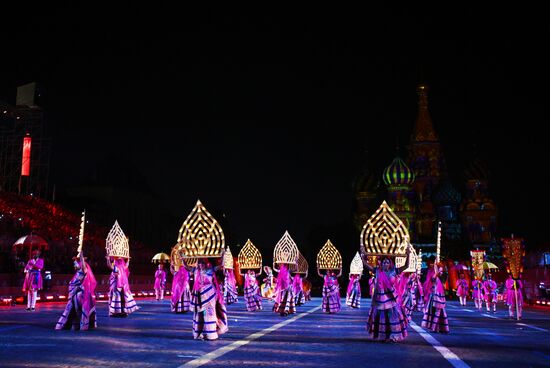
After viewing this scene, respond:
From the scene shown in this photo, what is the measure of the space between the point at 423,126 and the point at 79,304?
252ft

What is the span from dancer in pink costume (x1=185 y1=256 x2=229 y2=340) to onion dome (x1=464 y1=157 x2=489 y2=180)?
252ft

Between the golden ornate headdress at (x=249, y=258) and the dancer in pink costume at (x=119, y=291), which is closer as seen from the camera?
the dancer in pink costume at (x=119, y=291)

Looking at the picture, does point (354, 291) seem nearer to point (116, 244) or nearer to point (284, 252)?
point (284, 252)

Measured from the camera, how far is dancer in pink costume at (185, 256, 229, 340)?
13125 millimetres

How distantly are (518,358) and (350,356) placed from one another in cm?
281

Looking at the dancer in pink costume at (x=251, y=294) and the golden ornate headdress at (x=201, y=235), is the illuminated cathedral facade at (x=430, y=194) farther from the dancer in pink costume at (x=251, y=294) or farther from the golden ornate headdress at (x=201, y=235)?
the golden ornate headdress at (x=201, y=235)

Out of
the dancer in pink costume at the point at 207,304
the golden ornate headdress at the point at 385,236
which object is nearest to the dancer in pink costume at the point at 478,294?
the golden ornate headdress at the point at 385,236

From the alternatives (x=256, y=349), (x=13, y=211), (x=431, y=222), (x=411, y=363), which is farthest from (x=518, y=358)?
(x=431, y=222)

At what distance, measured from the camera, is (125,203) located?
73.8 meters

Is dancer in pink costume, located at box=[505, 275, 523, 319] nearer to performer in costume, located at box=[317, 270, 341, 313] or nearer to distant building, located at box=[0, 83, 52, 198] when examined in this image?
performer in costume, located at box=[317, 270, 341, 313]

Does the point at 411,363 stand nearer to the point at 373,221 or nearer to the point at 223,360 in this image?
the point at 223,360

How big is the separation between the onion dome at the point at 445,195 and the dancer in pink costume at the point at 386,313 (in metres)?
73.6

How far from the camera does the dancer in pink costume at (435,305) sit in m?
16.3

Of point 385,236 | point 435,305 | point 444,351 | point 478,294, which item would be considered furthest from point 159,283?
point 444,351
